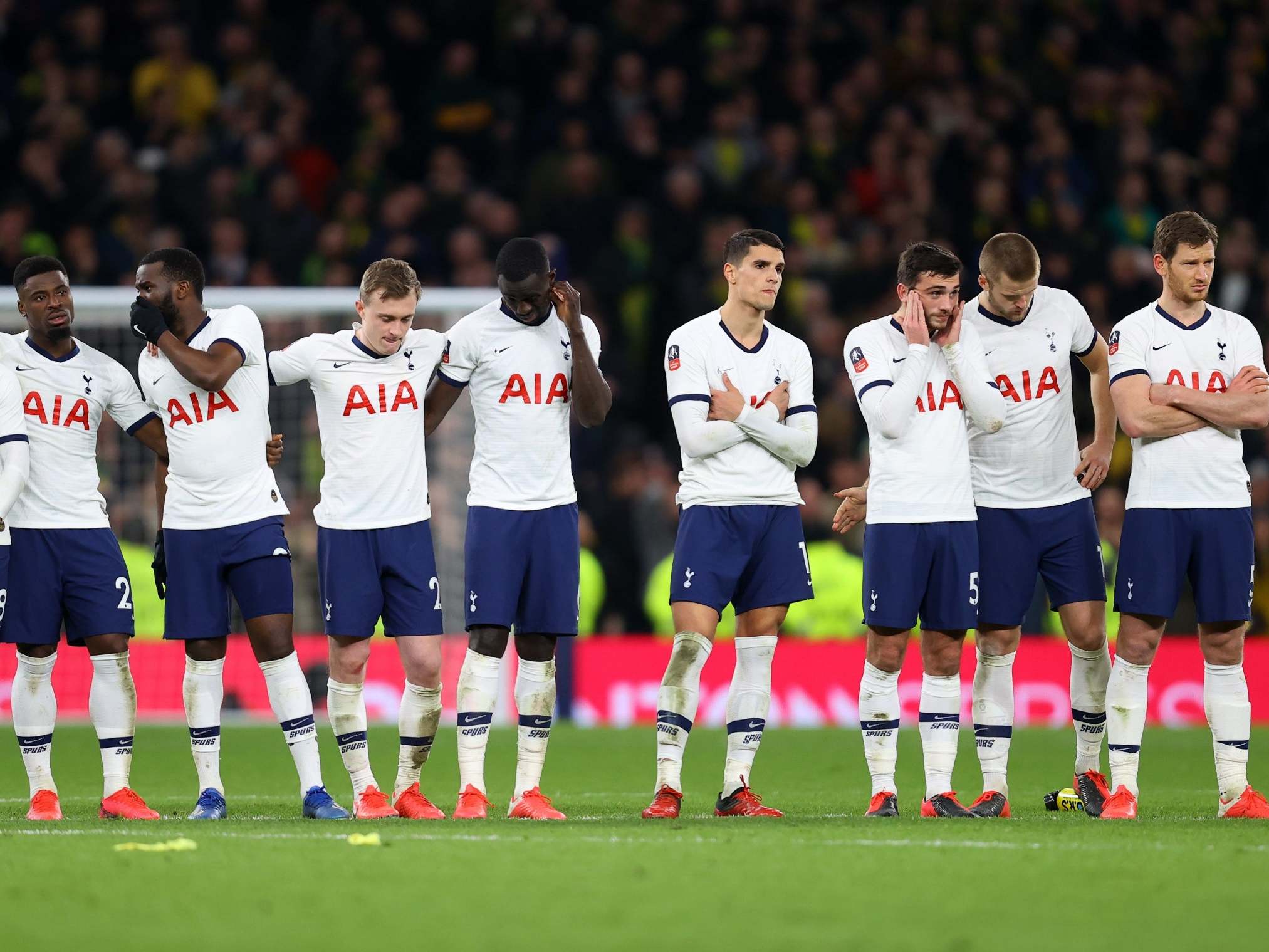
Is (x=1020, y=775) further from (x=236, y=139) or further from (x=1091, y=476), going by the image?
(x=236, y=139)

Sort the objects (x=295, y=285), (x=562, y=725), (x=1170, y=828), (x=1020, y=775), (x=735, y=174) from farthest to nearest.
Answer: (x=735, y=174) < (x=295, y=285) < (x=562, y=725) < (x=1020, y=775) < (x=1170, y=828)

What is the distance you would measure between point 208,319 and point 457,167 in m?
8.99

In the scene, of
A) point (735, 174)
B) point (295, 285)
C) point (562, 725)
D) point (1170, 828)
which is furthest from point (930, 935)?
point (735, 174)

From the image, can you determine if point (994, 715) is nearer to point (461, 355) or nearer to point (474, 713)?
point (474, 713)

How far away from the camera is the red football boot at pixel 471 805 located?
7656 millimetres

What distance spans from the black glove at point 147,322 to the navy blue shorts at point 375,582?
103cm

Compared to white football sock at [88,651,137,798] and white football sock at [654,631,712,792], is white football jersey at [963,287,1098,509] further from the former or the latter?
white football sock at [88,651,137,798]

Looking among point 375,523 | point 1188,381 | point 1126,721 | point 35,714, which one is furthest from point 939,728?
point 35,714

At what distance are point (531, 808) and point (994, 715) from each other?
79.4 inches

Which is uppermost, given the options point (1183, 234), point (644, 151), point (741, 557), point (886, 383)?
point (644, 151)

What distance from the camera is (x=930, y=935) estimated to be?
500 centimetres

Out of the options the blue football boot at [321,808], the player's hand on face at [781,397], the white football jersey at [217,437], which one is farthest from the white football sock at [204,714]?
the player's hand on face at [781,397]

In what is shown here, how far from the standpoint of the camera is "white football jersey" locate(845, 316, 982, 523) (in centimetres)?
781

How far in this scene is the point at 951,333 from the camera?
26.0 ft
